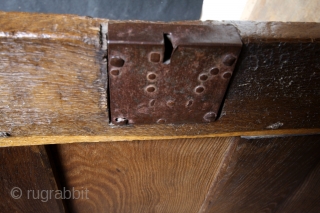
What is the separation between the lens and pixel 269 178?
0.60 metres

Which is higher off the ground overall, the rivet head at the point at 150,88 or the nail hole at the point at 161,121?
the rivet head at the point at 150,88

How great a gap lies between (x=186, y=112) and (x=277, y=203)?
1.61 ft

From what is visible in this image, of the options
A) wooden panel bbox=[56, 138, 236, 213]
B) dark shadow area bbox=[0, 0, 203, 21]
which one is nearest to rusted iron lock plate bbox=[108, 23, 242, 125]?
wooden panel bbox=[56, 138, 236, 213]

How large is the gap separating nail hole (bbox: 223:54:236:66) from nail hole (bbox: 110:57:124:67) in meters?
0.12

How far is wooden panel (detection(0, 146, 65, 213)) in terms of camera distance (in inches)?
17.1

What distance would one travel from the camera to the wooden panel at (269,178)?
518 millimetres

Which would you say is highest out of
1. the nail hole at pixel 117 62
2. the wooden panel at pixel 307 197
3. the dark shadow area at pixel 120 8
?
the dark shadow area at pixel 120 8

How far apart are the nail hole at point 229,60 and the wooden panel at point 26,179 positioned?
30cm

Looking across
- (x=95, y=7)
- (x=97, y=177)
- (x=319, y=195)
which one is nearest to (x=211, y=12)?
(x=95, y=7)

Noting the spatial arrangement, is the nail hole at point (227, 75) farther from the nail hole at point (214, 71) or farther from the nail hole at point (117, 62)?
the nail hole at point (117, 62)

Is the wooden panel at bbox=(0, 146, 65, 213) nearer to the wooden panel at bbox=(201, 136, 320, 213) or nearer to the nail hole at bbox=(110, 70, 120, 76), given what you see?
the nail hole at bbox=(110, 70, 120, 76)

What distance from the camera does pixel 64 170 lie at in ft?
1.64

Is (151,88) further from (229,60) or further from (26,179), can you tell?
(26,179)

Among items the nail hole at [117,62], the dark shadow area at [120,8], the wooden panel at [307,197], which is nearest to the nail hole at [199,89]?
the nail hole at [117,62]
